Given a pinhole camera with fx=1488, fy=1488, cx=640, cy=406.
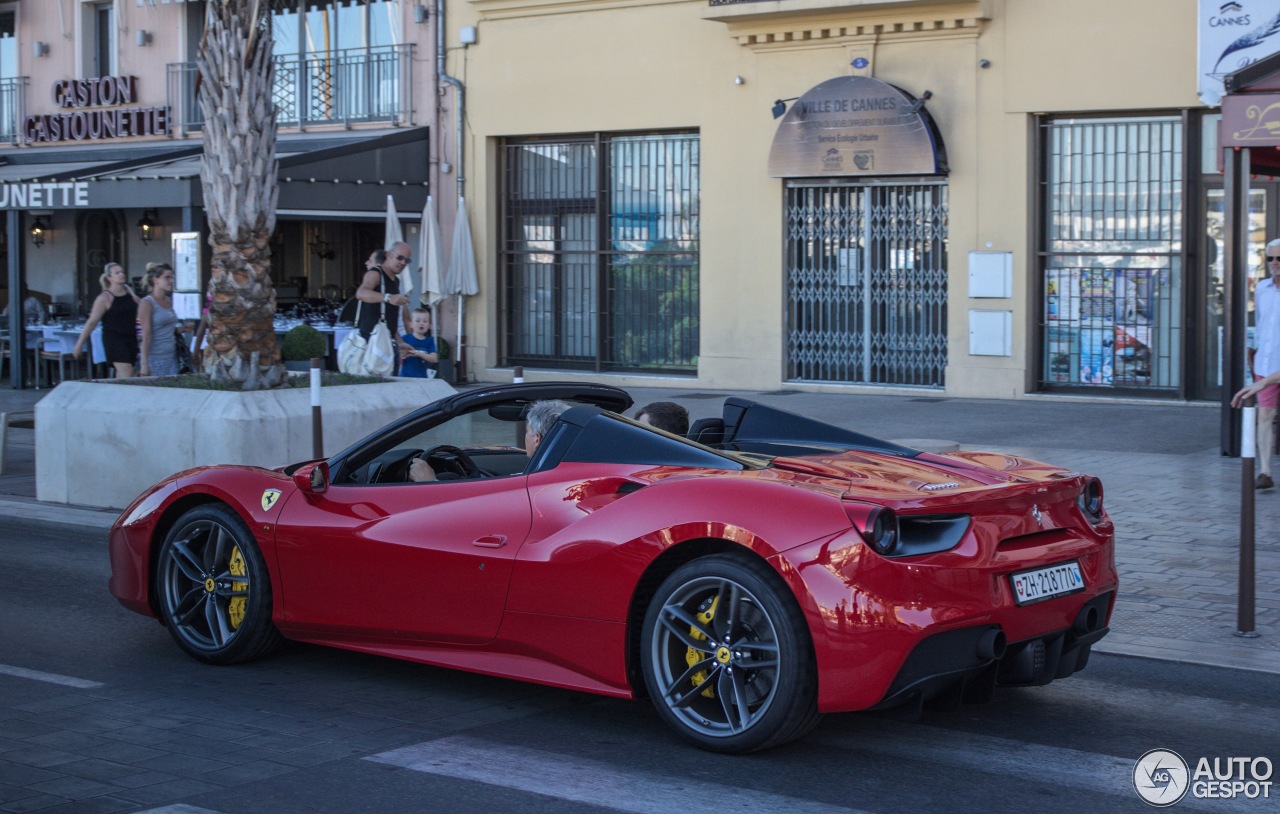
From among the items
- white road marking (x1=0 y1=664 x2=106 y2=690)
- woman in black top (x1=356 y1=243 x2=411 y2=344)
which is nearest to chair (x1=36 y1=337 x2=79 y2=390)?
woman in black top (x1=356 y1=243 x2=411 y2=344)

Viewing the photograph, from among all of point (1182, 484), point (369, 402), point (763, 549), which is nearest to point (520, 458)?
point (763, 549)

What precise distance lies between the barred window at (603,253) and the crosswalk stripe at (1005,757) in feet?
50.8

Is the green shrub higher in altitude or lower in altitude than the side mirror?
higher

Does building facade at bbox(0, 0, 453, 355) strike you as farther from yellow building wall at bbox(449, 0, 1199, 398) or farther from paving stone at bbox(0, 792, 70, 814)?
paving stone at bbox(0, 792, 70, 814)

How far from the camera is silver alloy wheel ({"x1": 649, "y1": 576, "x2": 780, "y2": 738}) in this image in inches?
199

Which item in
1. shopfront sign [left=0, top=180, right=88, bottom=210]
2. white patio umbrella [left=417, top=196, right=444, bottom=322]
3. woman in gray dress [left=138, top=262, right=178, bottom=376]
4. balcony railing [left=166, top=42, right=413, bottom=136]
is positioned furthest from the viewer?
balcony railing [left=166, top=42, right=413, bottom=136]

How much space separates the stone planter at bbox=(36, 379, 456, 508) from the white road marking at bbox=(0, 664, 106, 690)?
164 inches

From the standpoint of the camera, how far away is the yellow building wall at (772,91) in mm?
17453

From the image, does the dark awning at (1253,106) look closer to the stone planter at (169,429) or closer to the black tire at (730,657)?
the stone planter at (169,429)

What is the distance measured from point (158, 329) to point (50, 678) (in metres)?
8.93

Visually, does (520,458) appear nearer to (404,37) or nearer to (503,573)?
(503,573)

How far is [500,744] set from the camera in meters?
5.38

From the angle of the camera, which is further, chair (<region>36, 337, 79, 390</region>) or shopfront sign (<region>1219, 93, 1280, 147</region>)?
chair (<region>36, 337, 79, 390</region>)

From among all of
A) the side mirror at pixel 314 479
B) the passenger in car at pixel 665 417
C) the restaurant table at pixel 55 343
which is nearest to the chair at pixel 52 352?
the restaurant table at pixel 55 343
